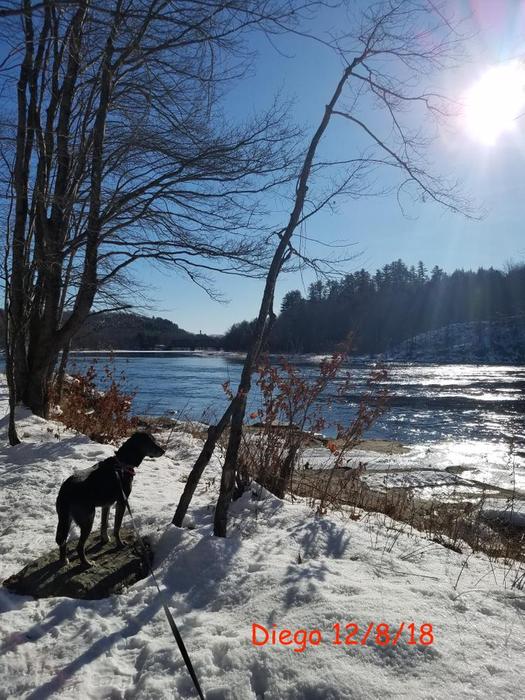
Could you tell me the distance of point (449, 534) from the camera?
4.59 metres

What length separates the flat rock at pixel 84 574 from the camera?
289cm

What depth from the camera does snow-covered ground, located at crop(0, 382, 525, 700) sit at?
1.99 metres

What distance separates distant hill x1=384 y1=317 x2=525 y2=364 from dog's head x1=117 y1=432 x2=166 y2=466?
234 ft

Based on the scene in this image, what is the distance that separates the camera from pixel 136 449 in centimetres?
345

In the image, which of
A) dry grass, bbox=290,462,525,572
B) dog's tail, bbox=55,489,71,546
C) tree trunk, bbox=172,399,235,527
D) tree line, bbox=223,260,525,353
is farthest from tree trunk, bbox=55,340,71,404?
tree line, bbox=223,260,525,353

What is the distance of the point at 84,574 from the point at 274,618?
141cm

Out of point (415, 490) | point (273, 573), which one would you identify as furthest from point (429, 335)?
point (273, 573)

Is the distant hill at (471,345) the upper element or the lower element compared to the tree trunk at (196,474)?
upper

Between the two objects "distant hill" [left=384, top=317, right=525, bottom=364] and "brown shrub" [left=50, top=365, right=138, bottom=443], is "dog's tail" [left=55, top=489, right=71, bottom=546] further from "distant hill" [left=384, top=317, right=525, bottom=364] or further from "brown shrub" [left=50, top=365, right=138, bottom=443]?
"distant hill" [left=384, top=317, right=525, bottom=364]

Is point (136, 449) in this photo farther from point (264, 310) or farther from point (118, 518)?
point (264, 310)

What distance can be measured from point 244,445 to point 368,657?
3177 millimetres

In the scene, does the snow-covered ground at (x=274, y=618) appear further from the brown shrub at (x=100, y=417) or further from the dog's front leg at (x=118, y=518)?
the brown shrub at (x=100, y=417)

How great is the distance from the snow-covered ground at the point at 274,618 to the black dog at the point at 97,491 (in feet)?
1.39

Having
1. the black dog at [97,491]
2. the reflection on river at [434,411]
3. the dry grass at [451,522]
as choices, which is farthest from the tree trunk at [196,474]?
the reflection on river at [434,411]
